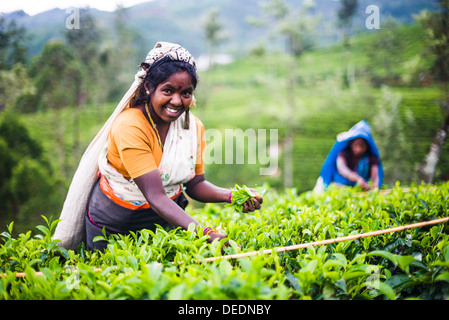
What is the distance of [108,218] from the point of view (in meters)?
1.87

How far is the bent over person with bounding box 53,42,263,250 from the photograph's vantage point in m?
1.58

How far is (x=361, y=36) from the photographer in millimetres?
25859

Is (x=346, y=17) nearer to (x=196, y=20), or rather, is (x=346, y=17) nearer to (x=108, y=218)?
(x=108, y=218)

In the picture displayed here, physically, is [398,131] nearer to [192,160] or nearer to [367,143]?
[367,143]

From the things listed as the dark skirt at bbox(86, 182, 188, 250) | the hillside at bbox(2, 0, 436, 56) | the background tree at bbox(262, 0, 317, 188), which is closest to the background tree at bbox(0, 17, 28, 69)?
the hillside at bbox(2, 0, 436, 56)

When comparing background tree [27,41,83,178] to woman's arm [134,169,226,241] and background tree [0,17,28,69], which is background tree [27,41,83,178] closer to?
background tree [0,17,28,69]

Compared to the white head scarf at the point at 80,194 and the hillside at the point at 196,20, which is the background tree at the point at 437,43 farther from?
the white head scarf at the point at 80,194

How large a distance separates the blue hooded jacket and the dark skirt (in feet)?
10.1

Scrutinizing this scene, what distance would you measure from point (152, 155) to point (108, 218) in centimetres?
54

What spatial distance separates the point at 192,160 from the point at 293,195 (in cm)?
135

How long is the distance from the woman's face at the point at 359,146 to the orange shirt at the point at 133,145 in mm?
3338

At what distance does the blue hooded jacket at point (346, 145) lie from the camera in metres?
4.24

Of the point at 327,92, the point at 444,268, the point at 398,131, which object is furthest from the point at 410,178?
the point at 444,268

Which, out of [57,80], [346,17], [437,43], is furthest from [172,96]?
[346,17]
